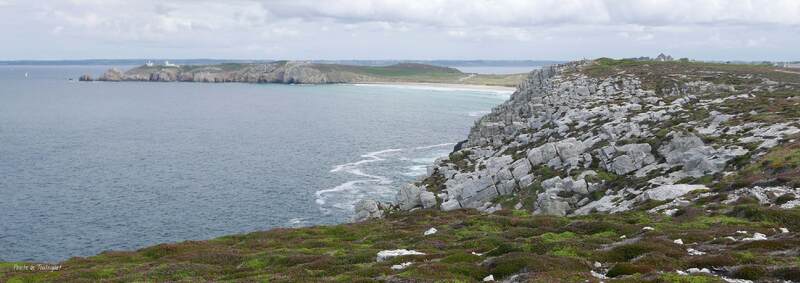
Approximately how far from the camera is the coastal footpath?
23641 mm

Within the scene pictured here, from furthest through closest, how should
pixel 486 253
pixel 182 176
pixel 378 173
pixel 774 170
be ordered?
pixel 378 173, pixel 182 176, pixel 774 170, pixel 486 253

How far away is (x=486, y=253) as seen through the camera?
2819 centimetres

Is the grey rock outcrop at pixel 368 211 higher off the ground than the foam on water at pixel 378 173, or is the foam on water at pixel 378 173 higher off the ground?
the grey rock outcrop at pixel 368 211

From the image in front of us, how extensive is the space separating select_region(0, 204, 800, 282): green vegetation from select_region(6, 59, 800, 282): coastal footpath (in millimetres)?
97

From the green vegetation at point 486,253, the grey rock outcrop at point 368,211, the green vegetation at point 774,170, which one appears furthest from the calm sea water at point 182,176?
the green vegetation at point 774,170

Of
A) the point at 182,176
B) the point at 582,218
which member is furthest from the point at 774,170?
the point at 182,176

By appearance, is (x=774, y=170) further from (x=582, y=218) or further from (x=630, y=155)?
(x=630, y=155)

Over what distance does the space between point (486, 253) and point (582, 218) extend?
13141 mm

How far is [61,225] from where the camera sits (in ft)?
237

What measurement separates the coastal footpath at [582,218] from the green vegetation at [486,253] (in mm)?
97

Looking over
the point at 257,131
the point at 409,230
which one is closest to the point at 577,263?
the point at 409,230

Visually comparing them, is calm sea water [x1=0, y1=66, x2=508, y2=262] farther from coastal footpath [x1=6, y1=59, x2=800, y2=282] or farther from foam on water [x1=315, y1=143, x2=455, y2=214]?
coastal footpath [x1=6, y1=59, x2=800, y2=282]

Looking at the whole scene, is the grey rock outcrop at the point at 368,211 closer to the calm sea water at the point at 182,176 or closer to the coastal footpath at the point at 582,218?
the coastal footpath at the point at 582,218

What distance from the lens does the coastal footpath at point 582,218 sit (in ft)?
77.6
